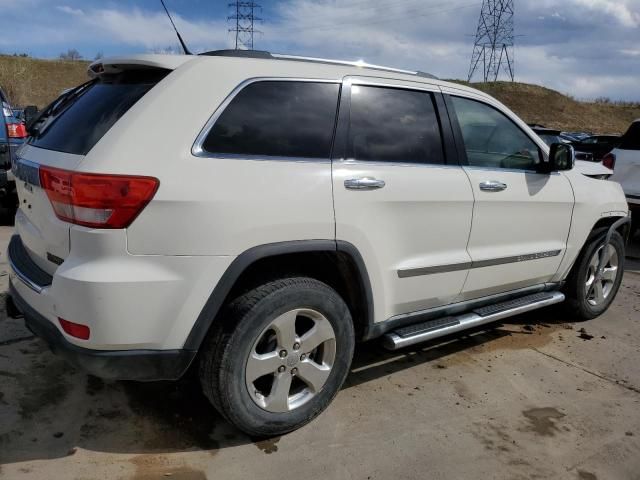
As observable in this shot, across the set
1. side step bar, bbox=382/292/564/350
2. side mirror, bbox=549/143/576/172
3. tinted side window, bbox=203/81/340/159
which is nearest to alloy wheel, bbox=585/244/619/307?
side step bar, bbox=382/292/564/350

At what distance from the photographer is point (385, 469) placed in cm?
273

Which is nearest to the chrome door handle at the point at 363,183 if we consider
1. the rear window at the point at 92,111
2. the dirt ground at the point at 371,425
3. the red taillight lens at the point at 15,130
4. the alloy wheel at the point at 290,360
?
the alloy wheel at the point at 290,360

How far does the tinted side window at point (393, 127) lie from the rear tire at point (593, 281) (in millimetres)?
2011

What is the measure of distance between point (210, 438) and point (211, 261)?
1026mm

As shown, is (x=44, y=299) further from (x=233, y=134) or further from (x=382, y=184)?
(x=382, y=184)

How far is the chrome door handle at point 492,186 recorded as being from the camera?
356 cm

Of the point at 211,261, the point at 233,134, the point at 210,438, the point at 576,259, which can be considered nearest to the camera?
the point at 211,261

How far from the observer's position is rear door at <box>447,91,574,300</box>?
3615mm

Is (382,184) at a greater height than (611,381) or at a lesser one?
greater

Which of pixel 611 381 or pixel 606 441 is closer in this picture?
pixel 606 441

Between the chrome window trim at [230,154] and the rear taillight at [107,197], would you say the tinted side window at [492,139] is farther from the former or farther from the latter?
the rear taillight at [107,197]

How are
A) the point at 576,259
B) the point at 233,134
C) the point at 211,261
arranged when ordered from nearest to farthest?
the point at 211,261
the point at 233,134
the point at 576,259

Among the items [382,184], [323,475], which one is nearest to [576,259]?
[382,184]

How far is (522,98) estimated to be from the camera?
2211 inches
